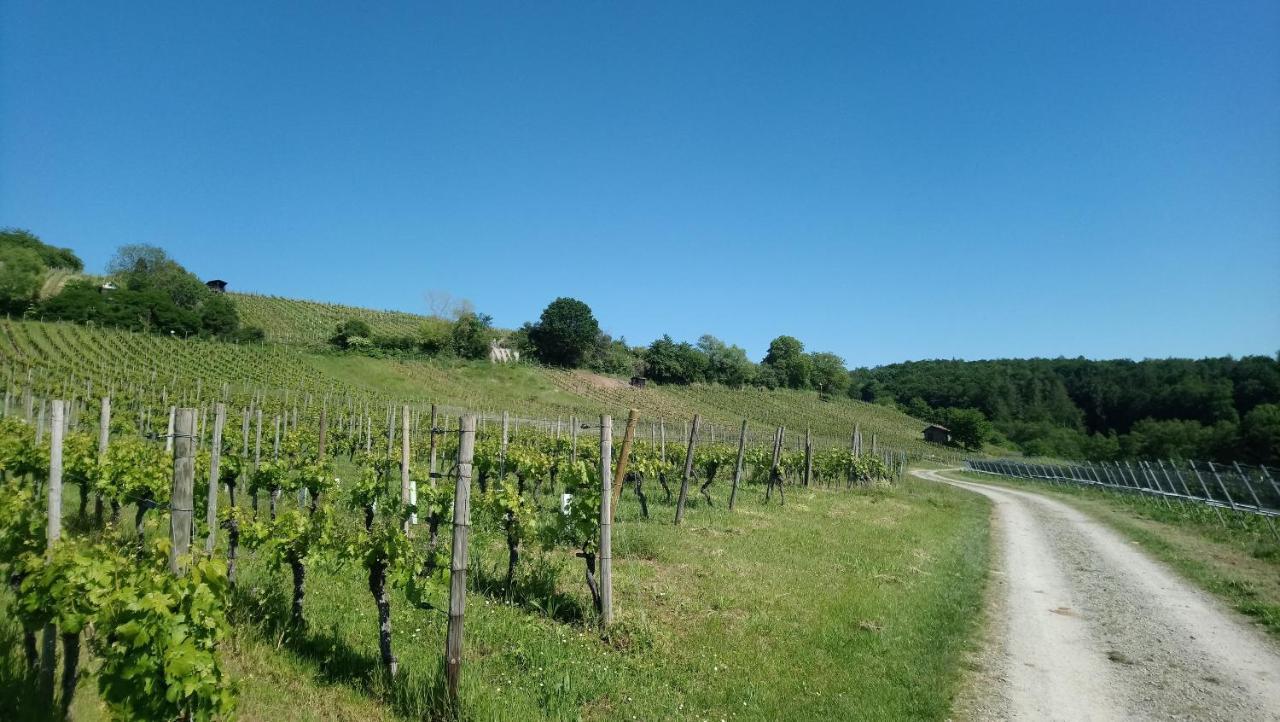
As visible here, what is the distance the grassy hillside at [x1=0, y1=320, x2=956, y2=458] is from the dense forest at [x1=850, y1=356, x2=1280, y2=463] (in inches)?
773

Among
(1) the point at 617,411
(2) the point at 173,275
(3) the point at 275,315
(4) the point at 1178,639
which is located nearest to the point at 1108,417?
(1) the point at 617,411

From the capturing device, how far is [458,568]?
18.3ft

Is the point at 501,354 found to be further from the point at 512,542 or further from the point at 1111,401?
the point at 1111,401

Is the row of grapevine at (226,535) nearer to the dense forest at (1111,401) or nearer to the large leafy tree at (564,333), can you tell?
the dense forest at (1111,401)

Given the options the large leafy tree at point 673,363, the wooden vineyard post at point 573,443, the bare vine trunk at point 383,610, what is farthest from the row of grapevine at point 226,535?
the large leafy tree at point 673,363

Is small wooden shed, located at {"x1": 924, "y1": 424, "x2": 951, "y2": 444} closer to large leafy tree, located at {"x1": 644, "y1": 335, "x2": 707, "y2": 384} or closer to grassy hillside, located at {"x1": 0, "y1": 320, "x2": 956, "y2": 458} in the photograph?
grassy hillside, located at {"x1": 0, "y1": 320, "x2": 956, "y2": 458}

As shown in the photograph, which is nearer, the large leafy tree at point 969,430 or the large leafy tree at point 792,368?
the large leafy tree at point 969,430

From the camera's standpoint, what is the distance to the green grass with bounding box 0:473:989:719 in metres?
5.55

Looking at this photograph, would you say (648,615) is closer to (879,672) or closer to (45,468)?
(879,672)

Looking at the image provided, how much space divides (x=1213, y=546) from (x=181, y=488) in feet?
66.8

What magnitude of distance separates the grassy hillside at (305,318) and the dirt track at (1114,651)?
73.5 meters

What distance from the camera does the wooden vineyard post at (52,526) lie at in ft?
14.1

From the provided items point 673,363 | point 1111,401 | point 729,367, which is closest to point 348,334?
point 673,363

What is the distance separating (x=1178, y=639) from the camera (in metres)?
8.21
